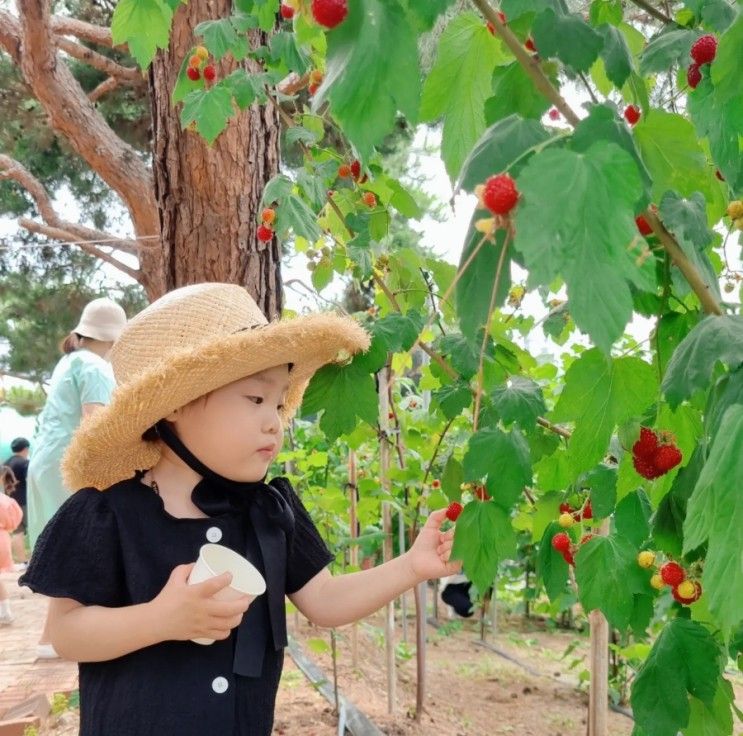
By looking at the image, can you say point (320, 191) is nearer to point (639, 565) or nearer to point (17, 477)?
point (639, 565)

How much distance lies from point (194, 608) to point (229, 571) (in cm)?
7

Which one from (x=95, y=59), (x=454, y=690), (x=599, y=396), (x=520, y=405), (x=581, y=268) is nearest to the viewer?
(x=581, y=268)

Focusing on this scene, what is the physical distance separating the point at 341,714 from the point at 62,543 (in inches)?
70.1

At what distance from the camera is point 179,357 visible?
1.35m

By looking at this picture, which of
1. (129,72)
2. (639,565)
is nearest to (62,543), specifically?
(639,565)

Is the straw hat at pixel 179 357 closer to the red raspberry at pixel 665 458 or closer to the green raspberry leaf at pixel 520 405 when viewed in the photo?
the green raspberry leaf at pixel 520 405

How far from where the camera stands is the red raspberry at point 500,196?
575mm

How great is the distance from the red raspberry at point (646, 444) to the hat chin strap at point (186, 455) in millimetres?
701

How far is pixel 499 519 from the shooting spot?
3.39ft

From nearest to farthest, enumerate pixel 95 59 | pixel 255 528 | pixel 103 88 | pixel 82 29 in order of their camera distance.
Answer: pixel 255 528 → pixel 82 29 → pixel 95 59 → pixel 103 88

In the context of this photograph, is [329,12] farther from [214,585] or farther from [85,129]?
[85,129]

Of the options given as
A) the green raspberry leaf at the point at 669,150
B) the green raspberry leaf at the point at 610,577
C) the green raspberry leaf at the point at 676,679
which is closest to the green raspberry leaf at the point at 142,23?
the green raspberry leaf at the point at 669,150

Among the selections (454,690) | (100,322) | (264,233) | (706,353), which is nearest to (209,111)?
(264,233)

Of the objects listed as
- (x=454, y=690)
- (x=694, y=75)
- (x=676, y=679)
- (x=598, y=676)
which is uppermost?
(x=694, y=75)
